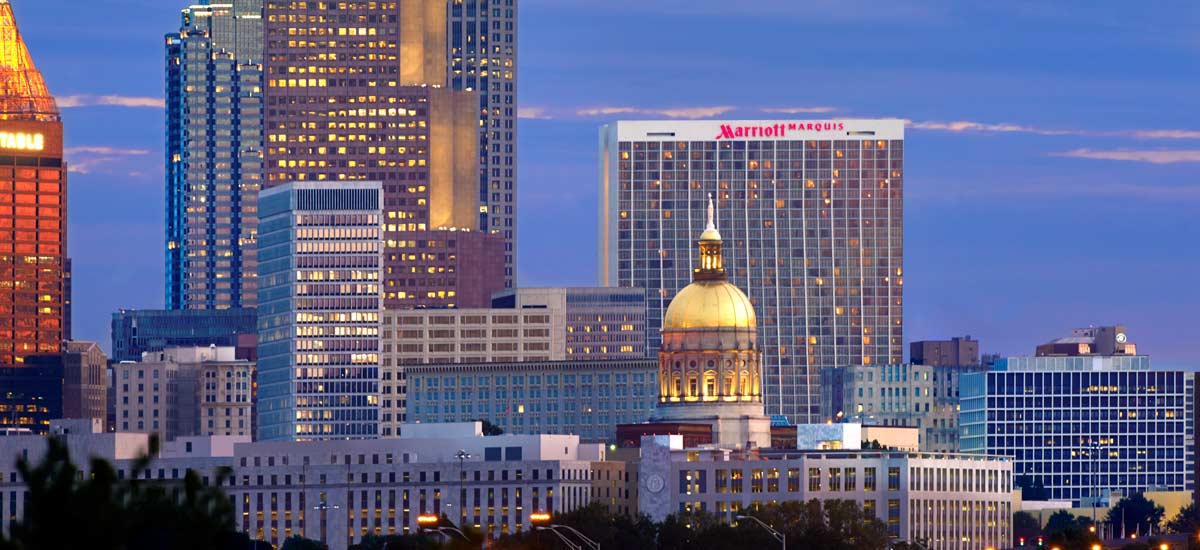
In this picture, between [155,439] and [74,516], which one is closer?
[74,516]

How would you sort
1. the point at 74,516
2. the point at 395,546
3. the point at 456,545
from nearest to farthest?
the point at 74,516 → the point at 456,545 → the point at 395,546

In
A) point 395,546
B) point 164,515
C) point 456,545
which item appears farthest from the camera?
point 395,546

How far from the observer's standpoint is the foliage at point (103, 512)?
242ft

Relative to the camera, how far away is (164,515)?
7881 cm

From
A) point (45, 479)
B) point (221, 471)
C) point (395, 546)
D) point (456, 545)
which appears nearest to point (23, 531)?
point (45, 479)

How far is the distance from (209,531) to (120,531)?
3141 millimetres

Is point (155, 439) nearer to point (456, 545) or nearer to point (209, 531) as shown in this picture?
point (209, 531)

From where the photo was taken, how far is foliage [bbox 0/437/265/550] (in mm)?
73812

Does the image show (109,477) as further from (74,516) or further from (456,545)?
(456,545)

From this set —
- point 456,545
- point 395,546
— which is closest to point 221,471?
point 456,545

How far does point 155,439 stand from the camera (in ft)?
260

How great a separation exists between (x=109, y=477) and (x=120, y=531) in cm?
145

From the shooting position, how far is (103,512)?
2921 inches

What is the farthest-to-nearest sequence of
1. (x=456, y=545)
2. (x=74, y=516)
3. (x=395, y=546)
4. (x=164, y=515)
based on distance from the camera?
(x=395, y=546)
(x=456, y=545)
(x=164, y=515)
(x=74, y=516)
